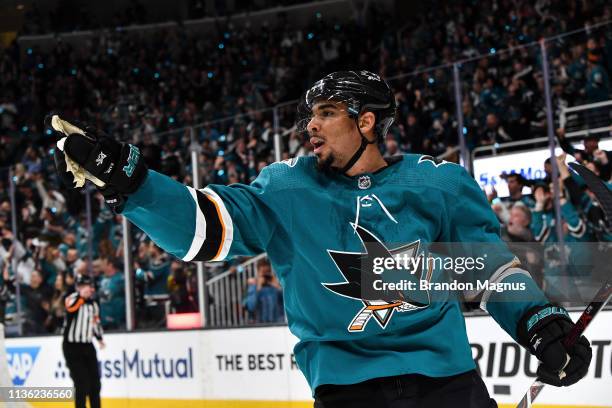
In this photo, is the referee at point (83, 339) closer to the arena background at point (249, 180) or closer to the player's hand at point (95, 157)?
the arena background at point (249, 180)

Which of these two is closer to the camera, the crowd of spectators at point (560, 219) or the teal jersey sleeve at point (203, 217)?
the teal jersey sleeve at point (203, 217)

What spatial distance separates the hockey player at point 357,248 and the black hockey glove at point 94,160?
0.12 ft

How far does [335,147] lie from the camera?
216cm

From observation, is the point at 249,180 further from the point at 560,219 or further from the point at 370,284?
the point at 370,284

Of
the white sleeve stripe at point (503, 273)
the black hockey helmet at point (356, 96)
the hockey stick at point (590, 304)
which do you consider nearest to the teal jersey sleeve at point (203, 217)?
the black hockey helmet at point (356, 96)

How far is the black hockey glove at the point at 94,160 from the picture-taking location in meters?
1.73

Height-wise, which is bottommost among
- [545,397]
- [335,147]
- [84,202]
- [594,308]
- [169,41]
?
[545,397]

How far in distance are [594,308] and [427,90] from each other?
4.13 metres

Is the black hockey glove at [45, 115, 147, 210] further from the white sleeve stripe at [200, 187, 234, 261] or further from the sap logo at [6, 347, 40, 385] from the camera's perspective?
the sap logo at [6, 347, 40, 385]

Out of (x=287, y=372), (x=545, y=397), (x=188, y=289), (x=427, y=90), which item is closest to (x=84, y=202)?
(x=188, y=289)

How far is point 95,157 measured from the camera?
174cm

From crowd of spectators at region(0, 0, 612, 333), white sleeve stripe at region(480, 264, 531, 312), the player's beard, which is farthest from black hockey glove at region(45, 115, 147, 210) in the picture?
crowd of spectators at region(0, 0, 612, 333)

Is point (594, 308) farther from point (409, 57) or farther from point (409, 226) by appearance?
point (409, 57)

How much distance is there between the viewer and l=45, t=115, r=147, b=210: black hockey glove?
173 centimetres
